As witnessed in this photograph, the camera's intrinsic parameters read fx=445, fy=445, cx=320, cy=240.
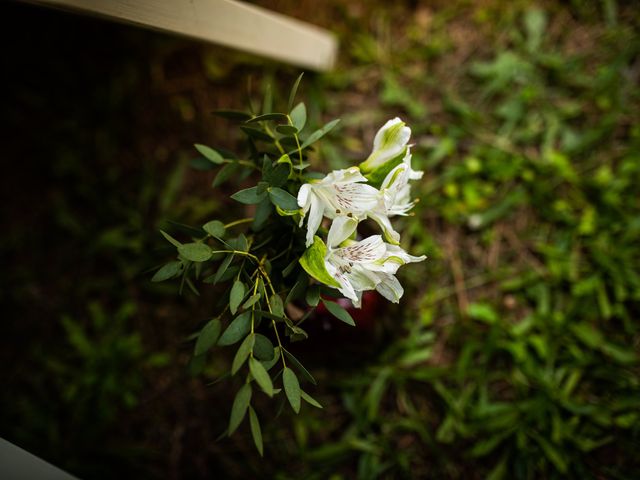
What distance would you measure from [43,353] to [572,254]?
72.1 inches

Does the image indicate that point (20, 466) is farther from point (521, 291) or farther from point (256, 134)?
point (521, 291)

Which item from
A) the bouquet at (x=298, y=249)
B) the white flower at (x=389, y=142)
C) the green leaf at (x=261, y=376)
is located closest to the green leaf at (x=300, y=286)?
the bouquet at (x=298, y=249)

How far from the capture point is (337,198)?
715 mm

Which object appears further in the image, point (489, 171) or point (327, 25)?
point (327, 25)

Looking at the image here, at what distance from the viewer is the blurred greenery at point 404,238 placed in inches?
53.6

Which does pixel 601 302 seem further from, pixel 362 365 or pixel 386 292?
pixel 386 292

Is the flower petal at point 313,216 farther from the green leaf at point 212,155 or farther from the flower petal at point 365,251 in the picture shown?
the green leaf at point 212,155

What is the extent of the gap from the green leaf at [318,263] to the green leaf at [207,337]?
21 cm

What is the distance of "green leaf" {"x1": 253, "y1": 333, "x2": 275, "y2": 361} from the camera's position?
29.4 inches

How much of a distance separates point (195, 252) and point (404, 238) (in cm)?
88

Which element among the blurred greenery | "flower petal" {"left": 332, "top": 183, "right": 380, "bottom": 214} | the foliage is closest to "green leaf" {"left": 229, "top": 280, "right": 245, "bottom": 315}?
"flower petal" {"left": 332, "top": 183, "right": 380, "bottom": 214}

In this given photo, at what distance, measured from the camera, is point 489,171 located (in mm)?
1494

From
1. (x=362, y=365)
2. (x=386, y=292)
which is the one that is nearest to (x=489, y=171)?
(x=362, y=365)

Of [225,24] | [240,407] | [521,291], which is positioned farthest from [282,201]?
[521,291]
